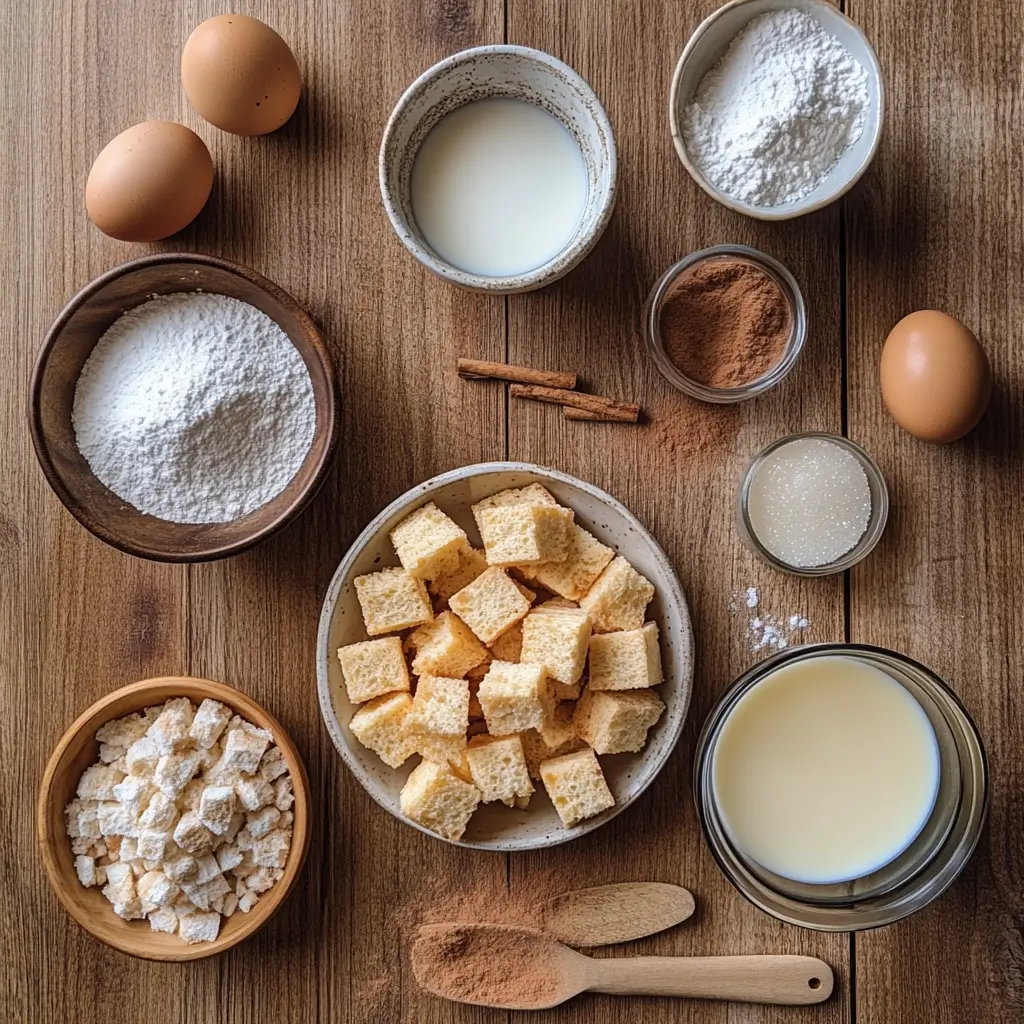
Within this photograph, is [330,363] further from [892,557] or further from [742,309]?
[892,557]

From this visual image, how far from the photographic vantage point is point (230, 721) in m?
1.35

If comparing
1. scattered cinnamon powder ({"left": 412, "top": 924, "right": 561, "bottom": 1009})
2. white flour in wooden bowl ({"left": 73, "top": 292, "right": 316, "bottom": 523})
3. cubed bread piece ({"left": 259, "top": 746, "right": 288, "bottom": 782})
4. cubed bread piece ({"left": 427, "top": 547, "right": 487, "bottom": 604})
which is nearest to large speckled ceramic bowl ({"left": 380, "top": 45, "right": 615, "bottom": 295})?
white flour in wooden bowl ({"left": 73, "top": 292, "right": 316, "bottom": 523})

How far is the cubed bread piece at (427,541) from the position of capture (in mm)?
1270

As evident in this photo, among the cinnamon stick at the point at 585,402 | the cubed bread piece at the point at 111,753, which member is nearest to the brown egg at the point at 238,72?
the cinnamon stick at the point at 585,402

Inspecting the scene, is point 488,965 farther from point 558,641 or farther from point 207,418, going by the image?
point 207,418

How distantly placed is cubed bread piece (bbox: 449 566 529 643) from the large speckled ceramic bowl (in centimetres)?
37

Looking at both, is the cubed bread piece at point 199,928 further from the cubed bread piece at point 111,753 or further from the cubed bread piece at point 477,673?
the cubed bread piece at point 477,673

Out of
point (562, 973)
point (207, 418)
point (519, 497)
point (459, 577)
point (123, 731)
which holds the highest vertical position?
point (207, 418)

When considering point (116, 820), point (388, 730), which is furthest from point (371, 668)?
point (116, 820)

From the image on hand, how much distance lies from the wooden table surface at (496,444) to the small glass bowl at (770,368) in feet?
0.16

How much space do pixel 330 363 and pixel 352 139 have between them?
1.18 ft

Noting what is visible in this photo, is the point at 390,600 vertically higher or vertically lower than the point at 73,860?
higher

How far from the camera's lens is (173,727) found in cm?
133

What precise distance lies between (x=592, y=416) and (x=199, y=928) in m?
0.87
